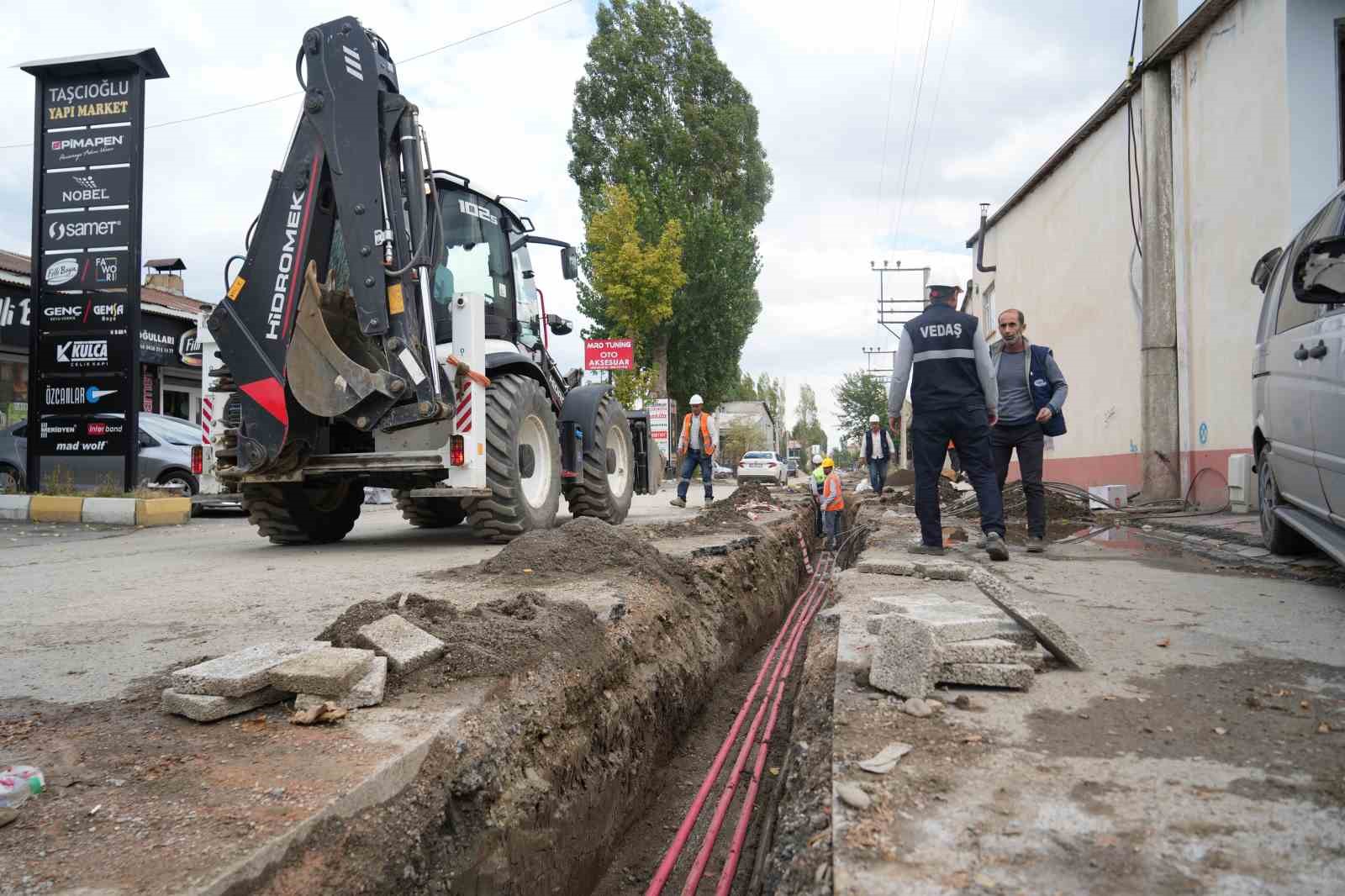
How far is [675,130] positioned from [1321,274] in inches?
A: 1149

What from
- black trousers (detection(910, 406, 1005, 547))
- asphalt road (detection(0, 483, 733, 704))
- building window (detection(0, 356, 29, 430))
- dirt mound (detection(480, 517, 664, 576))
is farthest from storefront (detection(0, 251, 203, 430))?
black trousers (detection(910, 406, 1005, 547))

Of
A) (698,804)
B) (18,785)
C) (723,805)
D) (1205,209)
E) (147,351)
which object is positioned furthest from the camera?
(147,351)

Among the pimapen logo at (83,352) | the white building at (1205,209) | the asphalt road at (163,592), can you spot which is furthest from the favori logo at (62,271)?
the white building at (1205,209)

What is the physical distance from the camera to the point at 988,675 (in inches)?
100

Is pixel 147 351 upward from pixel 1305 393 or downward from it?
upward

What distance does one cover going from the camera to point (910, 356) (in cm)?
545

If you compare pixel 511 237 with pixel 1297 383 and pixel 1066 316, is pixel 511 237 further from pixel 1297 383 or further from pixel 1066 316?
pixel 1066 316

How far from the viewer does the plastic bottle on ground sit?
1771 mm

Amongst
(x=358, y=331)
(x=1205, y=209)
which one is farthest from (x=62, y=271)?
(x=1205, y=209)

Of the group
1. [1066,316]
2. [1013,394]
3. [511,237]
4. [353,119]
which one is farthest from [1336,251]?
[1066,316]

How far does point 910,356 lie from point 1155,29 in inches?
267

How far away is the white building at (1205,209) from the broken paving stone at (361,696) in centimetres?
813

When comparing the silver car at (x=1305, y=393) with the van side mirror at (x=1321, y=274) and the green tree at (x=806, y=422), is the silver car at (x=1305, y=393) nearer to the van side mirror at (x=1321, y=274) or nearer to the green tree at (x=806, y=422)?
the van side mirror at (x=1321, y=274)

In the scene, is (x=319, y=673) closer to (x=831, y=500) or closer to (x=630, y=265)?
(x=831, y=500)
